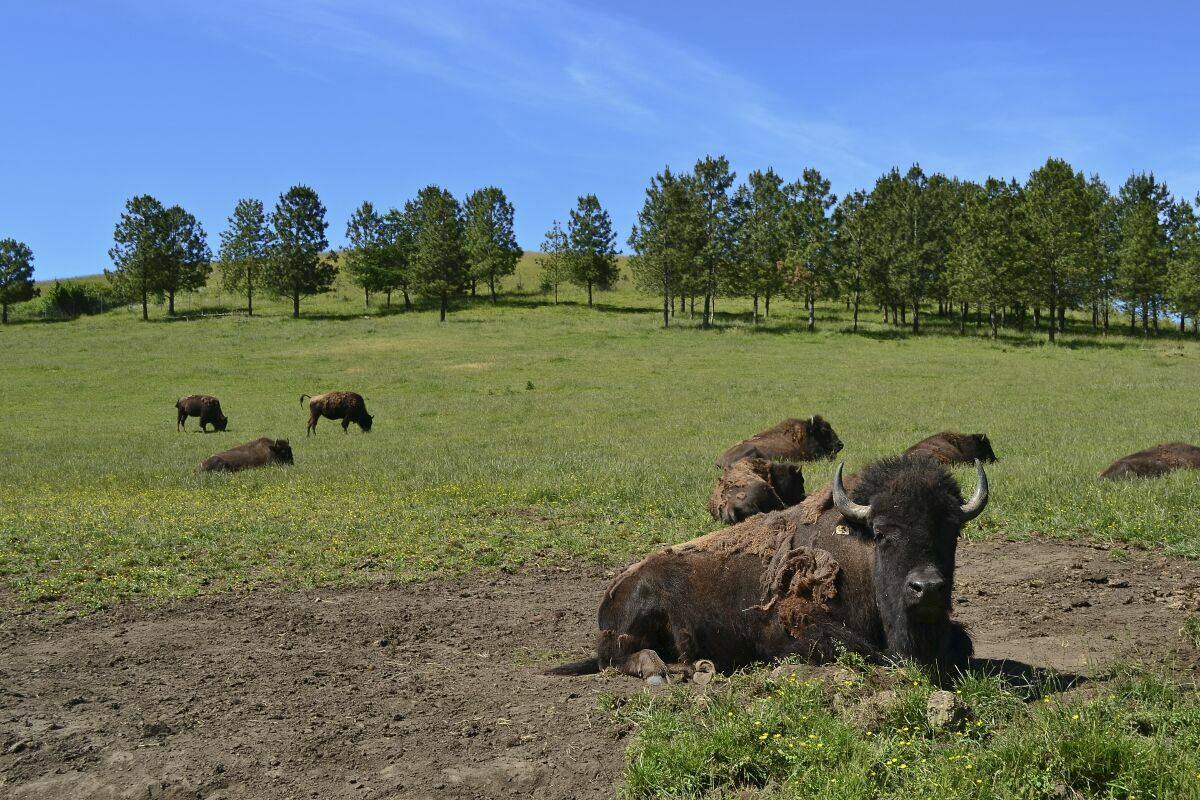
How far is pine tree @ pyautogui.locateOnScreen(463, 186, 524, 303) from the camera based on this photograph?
300ft

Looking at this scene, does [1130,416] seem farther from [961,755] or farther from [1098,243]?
[1098,243]

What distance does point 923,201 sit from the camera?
3157 inches

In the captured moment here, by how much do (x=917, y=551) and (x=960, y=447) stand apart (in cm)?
1235

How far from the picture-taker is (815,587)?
6.46 meters

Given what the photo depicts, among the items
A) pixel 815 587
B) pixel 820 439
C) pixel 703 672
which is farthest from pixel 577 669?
pixel 820 439

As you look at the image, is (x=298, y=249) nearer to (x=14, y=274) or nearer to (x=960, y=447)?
(x=14, y=274)

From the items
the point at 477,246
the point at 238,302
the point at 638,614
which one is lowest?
the point at 638,614

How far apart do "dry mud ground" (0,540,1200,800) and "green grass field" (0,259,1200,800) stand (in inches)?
23.3

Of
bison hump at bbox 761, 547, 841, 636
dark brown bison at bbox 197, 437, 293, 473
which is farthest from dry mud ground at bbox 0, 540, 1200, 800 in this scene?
dark brown bison at bbox 197, 437, 293, 473

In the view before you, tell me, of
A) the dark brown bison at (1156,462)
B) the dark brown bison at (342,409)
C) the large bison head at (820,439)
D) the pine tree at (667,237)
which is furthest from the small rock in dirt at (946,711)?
the pine tree at (667,237)

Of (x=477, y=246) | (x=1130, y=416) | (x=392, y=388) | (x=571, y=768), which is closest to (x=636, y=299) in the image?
(x=477, y=246)

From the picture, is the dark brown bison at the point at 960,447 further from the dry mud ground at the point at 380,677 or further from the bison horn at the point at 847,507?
the bison horn at the point at 847,507

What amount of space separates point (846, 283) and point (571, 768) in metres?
71.5

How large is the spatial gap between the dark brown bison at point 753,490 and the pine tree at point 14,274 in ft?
300
